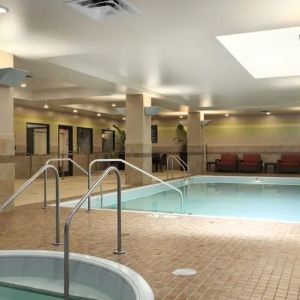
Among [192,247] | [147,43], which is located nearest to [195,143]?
[147,43]

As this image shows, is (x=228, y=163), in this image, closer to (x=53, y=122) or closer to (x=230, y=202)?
(x=53, y=122)

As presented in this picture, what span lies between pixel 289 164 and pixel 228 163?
2596mm

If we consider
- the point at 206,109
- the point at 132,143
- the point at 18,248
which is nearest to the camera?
the point at 18,248

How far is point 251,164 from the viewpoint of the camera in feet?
58.9

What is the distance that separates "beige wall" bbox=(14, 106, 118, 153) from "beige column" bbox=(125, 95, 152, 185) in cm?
519

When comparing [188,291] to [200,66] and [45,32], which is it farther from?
[200,66]

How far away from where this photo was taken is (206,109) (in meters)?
16.8

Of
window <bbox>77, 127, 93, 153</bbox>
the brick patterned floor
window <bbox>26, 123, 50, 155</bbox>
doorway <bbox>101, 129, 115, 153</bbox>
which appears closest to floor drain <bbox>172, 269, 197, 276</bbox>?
the brick patterned floor

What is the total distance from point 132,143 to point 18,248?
784cm

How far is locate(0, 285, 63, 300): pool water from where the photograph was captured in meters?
3.61

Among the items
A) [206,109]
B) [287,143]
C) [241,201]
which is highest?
[206,109]

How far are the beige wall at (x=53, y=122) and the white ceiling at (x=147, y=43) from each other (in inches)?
155

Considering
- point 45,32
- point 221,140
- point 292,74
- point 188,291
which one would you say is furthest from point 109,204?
point 221,140

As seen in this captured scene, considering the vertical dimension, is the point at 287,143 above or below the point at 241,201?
above
